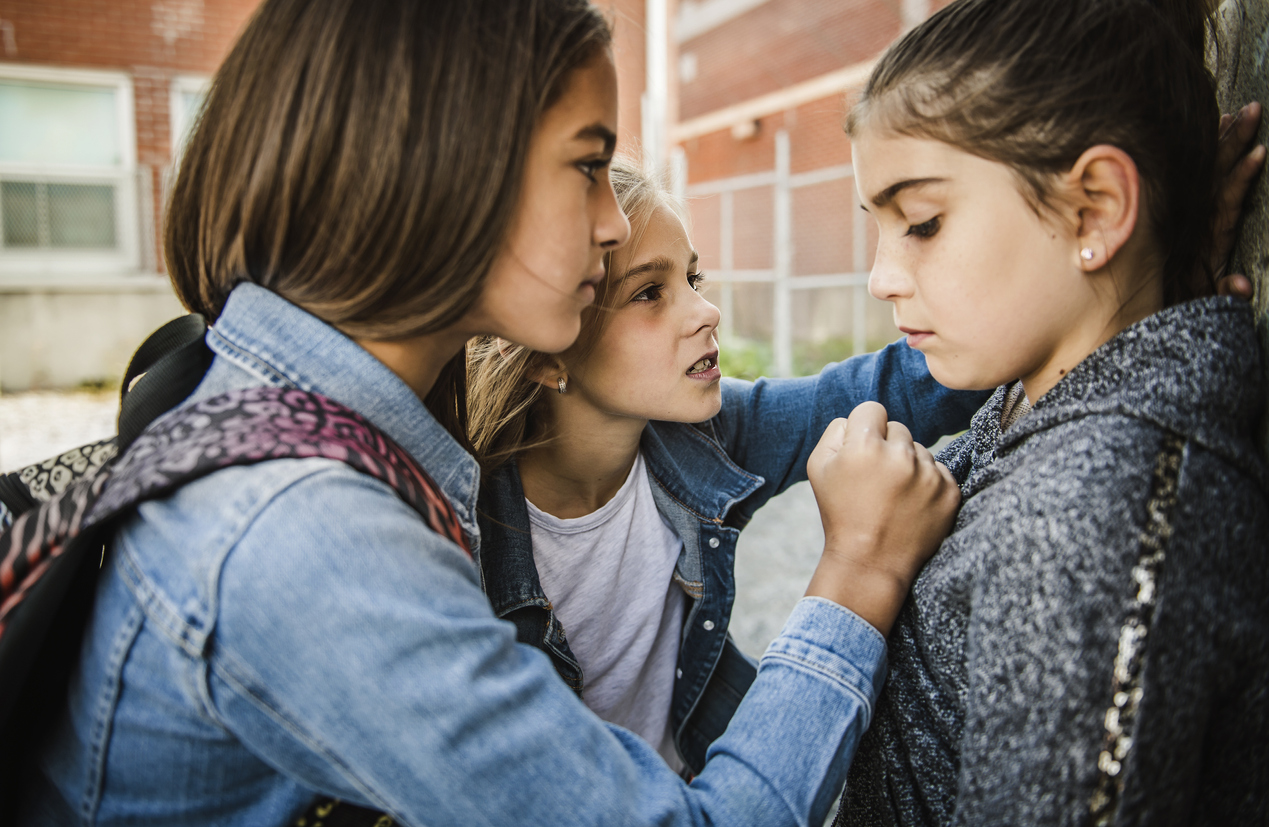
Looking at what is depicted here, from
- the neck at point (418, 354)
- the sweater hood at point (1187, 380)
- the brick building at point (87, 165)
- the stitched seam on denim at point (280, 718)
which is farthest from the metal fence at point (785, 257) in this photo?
the stitched seam on denim at point (280, 718)

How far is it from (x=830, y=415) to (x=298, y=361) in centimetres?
114

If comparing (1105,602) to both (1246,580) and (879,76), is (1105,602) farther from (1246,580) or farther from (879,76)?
(879,76)

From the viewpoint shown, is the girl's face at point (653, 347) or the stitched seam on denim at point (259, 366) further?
the girl's face at point (653, 347)

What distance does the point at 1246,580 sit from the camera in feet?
2.66

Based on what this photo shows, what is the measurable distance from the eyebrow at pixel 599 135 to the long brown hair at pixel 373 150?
0.18 ft

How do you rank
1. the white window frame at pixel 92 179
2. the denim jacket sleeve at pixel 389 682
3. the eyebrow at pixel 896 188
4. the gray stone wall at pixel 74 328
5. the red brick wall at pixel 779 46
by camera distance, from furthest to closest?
the red brick wall at pixel 779 46 → the white window frame at pixel 92 179 → the gray stone wall at pixel 74 328 → the eyebrow at pixel 896 188 → the denim jacket sleeve at pixel 389 682

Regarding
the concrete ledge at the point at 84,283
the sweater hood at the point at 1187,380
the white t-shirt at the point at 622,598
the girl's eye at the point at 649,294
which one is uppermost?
the concrete ledge at the point at 84,283

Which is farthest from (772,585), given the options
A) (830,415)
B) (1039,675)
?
(1039,675)

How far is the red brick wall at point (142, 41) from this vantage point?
775cm

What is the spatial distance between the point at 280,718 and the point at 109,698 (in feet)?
0.64

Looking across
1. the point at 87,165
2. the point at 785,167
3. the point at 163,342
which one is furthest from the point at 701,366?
the point at 87,165

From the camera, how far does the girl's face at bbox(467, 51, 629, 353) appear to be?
Result: 1032 millimetres

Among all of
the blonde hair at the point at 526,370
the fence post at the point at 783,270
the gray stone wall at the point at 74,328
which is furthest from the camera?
the fence post at the point at 783,270

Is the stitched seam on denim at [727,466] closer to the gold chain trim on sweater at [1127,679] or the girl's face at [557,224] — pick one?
the girl's face at [557,224]
